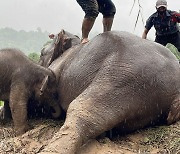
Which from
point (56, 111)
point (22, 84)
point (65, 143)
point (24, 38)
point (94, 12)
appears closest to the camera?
point (65, 143)

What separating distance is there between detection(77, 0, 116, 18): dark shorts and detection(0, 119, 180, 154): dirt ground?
1.80m

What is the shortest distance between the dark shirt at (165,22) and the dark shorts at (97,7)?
94 cm

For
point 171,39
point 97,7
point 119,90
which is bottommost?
point 119,90

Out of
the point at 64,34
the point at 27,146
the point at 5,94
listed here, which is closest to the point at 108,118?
the point at 27,146

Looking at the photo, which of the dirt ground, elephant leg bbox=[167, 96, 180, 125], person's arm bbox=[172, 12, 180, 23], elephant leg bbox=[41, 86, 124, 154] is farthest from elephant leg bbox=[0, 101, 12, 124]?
person's arm bbox=[172, 12, 180, 23]

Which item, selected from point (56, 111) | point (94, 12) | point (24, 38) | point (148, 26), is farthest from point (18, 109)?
point (24, 38)

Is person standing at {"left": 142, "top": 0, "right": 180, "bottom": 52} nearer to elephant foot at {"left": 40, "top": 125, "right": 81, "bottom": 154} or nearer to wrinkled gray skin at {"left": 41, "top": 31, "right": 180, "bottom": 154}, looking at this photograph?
wrinkled gray skin at {"left": 41, "top": 31, "right": 180, "bottom": 154}

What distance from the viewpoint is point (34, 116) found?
5.44m

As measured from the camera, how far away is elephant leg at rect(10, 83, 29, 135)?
4914 mm

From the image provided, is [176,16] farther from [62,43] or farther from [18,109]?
[18,109]

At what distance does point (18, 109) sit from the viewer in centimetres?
492

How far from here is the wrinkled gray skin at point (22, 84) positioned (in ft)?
16.2

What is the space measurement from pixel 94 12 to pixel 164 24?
5.55 feet

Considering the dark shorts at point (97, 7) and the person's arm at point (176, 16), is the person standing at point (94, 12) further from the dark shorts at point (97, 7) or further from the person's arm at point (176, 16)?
the person's arm at point (176, 16)
